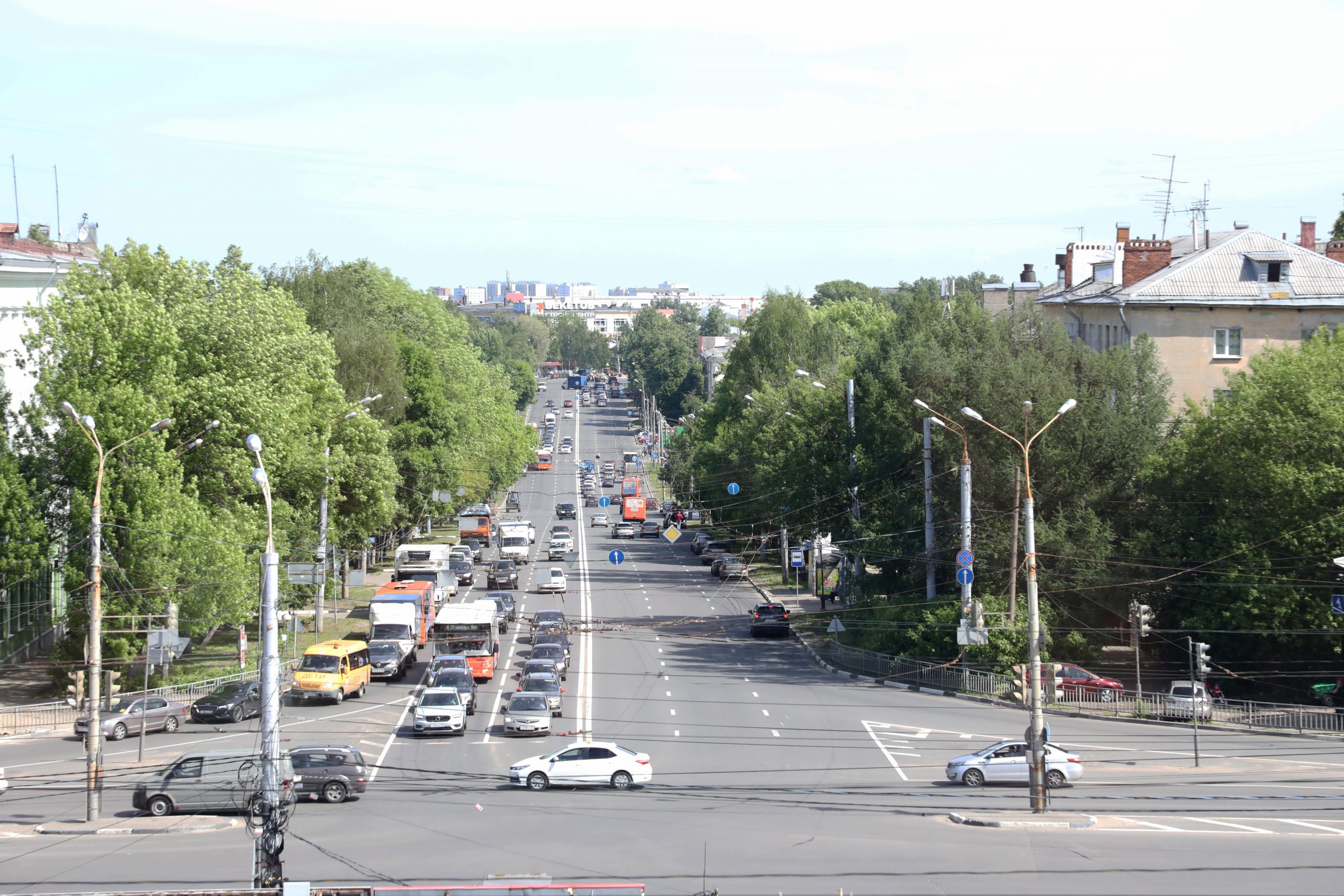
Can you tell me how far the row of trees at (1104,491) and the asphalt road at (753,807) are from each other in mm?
6004

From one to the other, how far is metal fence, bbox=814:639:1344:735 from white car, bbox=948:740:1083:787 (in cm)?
959

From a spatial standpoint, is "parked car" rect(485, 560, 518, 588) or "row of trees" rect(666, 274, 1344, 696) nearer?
"row of trees" rect(666, 274, 1344, 696)

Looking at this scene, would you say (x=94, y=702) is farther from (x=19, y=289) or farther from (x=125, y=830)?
(x=19, y=289)

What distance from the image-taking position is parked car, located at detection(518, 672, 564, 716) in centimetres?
3650

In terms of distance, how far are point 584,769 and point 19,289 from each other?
36.4 metres

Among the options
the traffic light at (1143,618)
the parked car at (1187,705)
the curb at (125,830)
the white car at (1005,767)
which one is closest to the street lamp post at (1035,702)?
the white car at (1005,767)

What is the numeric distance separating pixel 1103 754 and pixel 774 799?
33.0ft

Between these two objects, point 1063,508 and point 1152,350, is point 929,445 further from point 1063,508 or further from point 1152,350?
point 1152,350

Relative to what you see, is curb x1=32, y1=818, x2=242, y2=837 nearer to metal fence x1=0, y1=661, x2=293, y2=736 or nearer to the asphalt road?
the asphalt road

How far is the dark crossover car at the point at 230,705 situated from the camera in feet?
118

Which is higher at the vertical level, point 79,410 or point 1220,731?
point 79,410

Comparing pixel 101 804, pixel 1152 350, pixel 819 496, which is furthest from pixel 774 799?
pixel 819 496

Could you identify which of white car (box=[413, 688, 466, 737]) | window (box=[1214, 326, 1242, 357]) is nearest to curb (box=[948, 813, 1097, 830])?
white car (box=[413, 688, 466, 737])

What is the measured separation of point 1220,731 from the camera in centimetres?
3475
